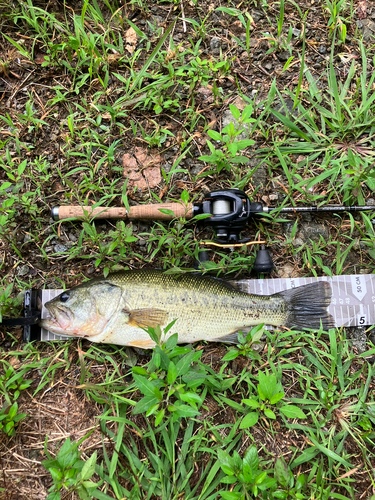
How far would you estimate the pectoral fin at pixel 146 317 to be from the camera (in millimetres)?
3148

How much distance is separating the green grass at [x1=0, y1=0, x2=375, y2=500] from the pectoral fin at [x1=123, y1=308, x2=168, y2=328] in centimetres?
39

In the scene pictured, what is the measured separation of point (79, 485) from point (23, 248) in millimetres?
2240

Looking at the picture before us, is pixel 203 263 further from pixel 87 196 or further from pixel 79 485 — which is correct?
pixel 79 485

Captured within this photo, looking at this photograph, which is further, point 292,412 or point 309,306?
point 309,306

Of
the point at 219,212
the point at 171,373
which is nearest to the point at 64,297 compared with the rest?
the point at 171,373

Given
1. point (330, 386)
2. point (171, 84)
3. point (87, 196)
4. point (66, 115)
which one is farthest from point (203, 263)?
point (66, 115)

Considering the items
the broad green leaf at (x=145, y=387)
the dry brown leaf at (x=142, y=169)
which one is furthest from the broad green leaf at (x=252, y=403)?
the dry brown leaf at (x=142, y=169)

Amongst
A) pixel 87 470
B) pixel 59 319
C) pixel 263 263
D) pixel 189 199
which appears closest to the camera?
pixel 87 470

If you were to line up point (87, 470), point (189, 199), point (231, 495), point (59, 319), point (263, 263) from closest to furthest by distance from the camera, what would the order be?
point (87, 470) < point (231, 495) < point (59, 319) < point (263, 263) < point (189, 199)

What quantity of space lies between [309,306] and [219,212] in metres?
1.30

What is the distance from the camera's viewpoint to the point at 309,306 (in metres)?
3.36

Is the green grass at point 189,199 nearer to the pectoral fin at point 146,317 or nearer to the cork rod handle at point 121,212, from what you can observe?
the cork rod handle at point 121,212

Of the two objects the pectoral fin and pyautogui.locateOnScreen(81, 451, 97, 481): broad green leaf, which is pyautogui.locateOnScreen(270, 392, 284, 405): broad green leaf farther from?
pyautogui.locateOnScreen(81, 451, 97, 481): broad green leaf

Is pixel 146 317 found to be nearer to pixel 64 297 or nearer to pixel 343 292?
pixel 64 297
